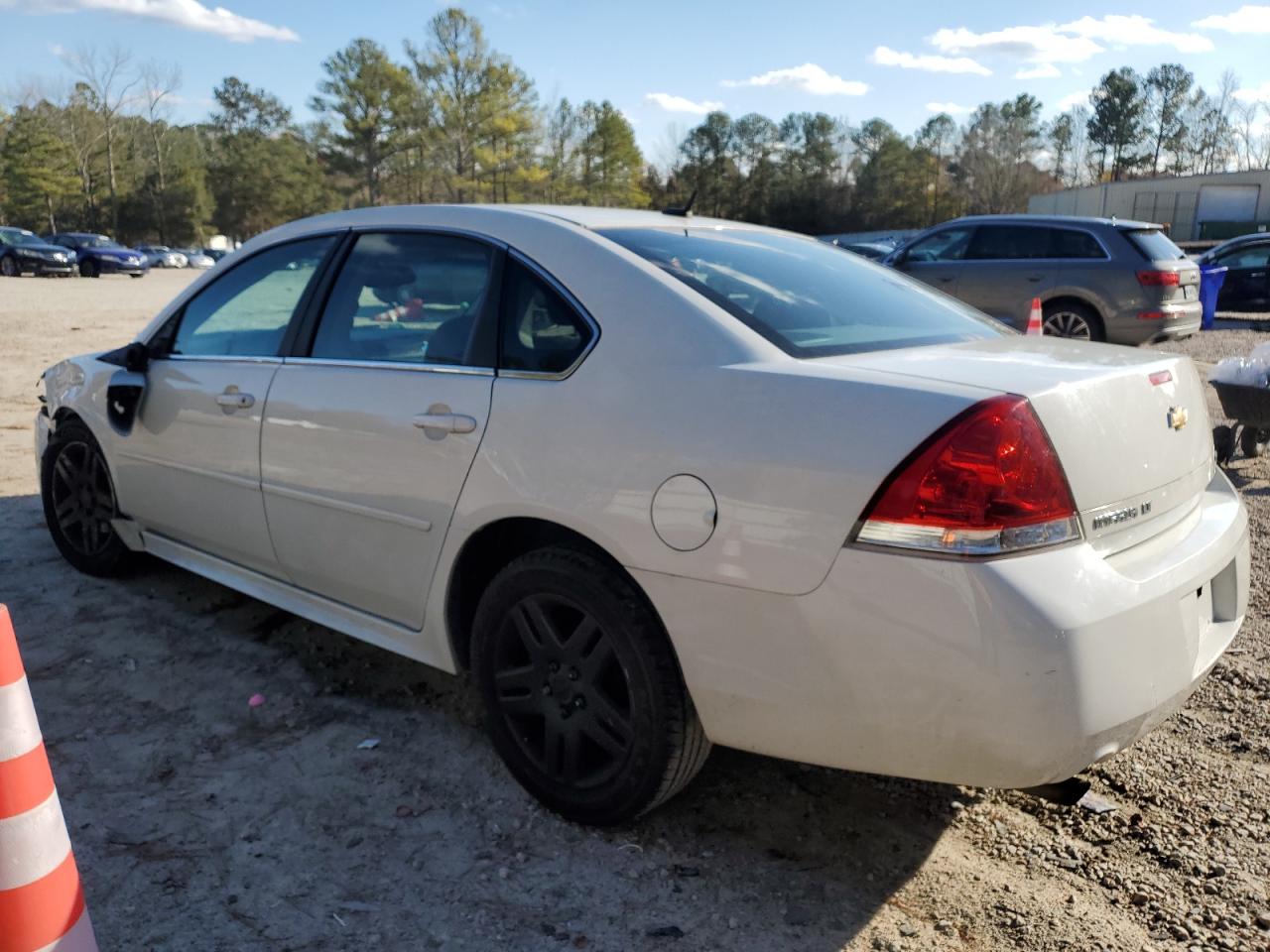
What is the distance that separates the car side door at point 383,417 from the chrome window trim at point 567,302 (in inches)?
2.2

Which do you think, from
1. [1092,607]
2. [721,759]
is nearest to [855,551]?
[1092,607]

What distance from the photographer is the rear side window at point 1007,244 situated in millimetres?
11844

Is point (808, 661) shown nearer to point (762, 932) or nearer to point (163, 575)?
point (762, 932)

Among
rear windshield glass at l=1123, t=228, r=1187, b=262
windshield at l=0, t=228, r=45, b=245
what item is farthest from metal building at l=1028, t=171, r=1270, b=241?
rear windshield glass at l=1123, t=228, r=1187, b=262

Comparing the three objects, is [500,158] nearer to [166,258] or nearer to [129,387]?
[166,258]

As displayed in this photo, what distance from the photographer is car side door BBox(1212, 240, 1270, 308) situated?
19188 mm

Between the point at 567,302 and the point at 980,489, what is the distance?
1.23 m

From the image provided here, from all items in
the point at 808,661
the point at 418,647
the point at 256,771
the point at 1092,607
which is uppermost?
the point at 1092,607

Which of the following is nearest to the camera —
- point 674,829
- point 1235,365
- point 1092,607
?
point 1092,607

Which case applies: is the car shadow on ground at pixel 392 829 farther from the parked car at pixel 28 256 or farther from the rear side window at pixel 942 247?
the parked car at pixel 28 256

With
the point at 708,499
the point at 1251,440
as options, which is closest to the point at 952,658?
the point at 708,499

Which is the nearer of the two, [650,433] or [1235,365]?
[650,433]

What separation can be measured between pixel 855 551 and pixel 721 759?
4.12ft

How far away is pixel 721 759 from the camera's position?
3.15m
